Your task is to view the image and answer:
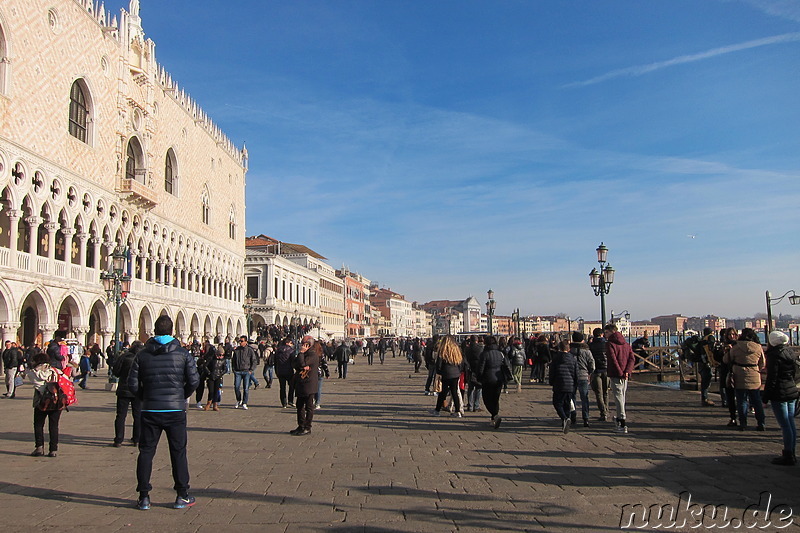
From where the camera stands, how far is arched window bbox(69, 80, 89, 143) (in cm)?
2927

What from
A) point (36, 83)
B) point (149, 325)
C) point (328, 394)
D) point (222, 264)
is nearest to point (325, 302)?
point (222, 264)

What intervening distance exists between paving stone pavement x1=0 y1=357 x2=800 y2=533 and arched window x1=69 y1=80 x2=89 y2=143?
21.5 metres

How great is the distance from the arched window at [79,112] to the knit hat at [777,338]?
1152 inches

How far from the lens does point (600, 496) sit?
579 cm

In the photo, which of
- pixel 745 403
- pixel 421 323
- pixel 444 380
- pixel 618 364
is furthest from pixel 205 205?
pixel 421 323

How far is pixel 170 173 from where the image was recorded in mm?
41594

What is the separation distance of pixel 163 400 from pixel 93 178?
28.3m

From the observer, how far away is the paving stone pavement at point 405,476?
511 centimetres

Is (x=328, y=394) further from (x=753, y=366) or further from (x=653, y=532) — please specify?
(x=653, y=532)

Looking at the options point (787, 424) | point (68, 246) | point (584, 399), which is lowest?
point (584, 399)

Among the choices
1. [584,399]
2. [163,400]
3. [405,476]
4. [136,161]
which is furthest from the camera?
[136,161]

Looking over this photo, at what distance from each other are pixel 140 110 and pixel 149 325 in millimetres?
11858

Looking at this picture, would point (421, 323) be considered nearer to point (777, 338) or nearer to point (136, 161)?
point (136, 161)

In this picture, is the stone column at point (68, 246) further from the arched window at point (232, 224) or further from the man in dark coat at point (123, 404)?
the arched window at point (232, 224)
